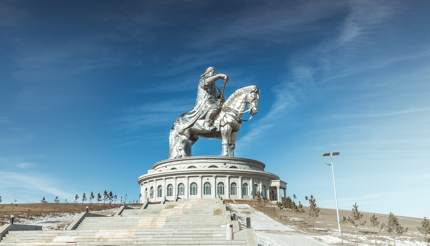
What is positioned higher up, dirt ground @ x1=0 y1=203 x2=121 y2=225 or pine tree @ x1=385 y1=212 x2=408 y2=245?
dirt ground @ x1=0 y1=203 x2=121 y2=225

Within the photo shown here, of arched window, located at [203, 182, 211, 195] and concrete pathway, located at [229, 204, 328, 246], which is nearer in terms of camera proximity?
concrete pathway, located at [229, 204, 328, 246]

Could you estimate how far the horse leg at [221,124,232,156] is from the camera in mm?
63344

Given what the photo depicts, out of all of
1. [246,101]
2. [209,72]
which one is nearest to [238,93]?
[246,101]

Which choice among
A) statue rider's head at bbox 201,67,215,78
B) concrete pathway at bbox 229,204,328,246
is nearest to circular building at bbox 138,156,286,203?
statue rider's head at bbox 201,67,215,78

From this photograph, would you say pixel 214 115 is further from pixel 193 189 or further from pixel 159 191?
pixel 159 191

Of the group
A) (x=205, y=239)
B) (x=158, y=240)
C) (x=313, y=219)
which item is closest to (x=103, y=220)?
(x=158, y=240)

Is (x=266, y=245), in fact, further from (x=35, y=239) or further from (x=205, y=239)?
(x=35, y=239)

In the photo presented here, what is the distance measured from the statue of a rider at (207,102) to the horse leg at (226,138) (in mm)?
2018

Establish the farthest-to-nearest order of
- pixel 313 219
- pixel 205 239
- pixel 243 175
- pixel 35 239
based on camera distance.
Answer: pixel 243 175 < pixel 313 219 < pixel 35 239 < pixel 205 239

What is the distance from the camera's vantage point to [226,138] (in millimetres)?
64000

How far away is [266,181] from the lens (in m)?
67.4

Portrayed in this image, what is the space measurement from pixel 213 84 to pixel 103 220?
36821 millimetres

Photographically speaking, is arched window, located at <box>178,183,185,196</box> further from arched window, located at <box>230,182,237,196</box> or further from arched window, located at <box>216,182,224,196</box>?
arched window, located at <box>230,182,237,196</box>

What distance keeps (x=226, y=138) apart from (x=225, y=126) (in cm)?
188
